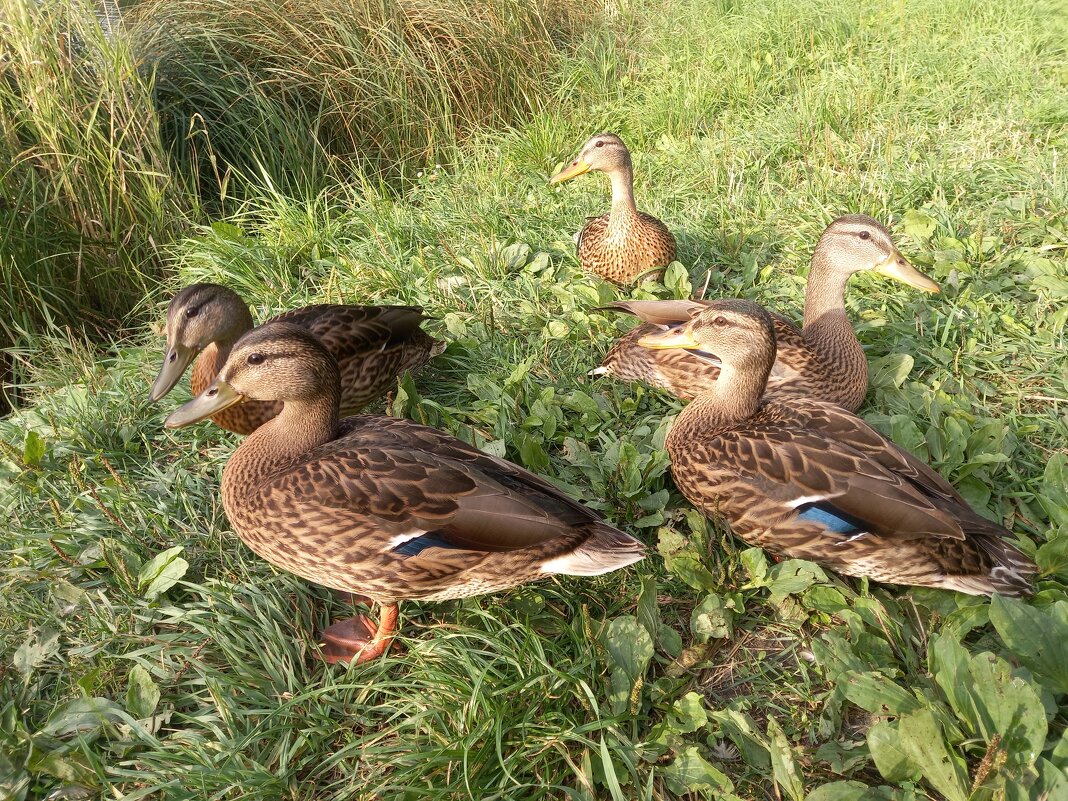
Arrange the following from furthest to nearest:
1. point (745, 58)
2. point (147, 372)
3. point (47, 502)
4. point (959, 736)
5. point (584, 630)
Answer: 1. point (745, 58)
2. point (147, 372)
3. point (47, 502)
4. point (584, 630)
5. point (959, 736)

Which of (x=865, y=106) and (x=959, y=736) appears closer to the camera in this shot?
(x=959, y=736)

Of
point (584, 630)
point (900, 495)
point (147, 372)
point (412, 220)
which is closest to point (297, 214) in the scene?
point (412, 220)

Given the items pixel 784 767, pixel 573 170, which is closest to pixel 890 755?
pixel 784 767

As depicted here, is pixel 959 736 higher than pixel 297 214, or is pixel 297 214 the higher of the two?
pixel 297 214

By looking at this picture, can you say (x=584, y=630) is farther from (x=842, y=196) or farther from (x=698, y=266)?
(x=842, y=196)

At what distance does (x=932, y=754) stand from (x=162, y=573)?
2.32 m

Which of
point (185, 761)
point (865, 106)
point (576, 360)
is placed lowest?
point (185, 761)

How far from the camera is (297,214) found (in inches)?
191

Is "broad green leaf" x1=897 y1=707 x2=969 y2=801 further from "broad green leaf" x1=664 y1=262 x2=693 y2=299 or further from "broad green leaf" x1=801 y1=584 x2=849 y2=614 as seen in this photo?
"broad green leaf" x1=664 y1=262 x2=693 y2=299

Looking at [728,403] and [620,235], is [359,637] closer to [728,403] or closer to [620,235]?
[728,403]

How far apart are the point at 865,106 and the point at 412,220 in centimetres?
354

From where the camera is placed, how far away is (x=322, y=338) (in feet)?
10.2

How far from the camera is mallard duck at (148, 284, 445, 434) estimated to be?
311 centimetres

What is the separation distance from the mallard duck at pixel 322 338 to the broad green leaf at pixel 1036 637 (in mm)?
2432
